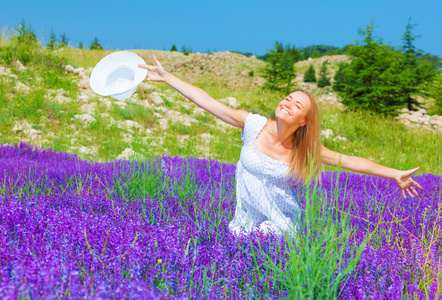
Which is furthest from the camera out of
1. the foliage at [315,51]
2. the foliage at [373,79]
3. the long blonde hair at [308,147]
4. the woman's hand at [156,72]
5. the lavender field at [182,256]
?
the foliage at [315,51]

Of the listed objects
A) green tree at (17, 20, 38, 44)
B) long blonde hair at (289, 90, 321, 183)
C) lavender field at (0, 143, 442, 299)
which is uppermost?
green tree at (17, 20, 38, 44)

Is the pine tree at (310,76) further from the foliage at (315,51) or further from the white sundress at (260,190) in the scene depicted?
the white sundress at (260,190)

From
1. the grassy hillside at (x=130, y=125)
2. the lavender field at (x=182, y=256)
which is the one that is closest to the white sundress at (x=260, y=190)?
the lavender field at (x=182, y=256)

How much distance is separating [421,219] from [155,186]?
2.86 m

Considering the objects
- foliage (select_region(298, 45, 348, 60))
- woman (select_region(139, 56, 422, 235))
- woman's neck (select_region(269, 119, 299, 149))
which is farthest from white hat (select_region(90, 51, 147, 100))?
foliage (select_region(298, 45, 348, 60))

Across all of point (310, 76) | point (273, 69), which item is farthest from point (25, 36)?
point (310, 76)

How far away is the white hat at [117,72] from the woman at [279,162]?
793mm

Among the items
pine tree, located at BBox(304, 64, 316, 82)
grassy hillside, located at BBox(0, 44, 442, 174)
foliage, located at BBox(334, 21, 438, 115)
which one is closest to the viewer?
grassy hillside, located at BBox(0, 44, 442, 174)

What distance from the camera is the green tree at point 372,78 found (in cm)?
1987

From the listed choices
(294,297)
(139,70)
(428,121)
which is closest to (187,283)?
(294,297)

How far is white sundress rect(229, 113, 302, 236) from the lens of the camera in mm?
3660

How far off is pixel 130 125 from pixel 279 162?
25.7 ft

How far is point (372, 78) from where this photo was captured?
20.3 meters

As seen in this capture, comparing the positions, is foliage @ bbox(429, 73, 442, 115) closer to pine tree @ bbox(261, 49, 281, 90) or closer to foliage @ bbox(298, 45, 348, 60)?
pine tree @ bbox(261, 49, 281, 90)
